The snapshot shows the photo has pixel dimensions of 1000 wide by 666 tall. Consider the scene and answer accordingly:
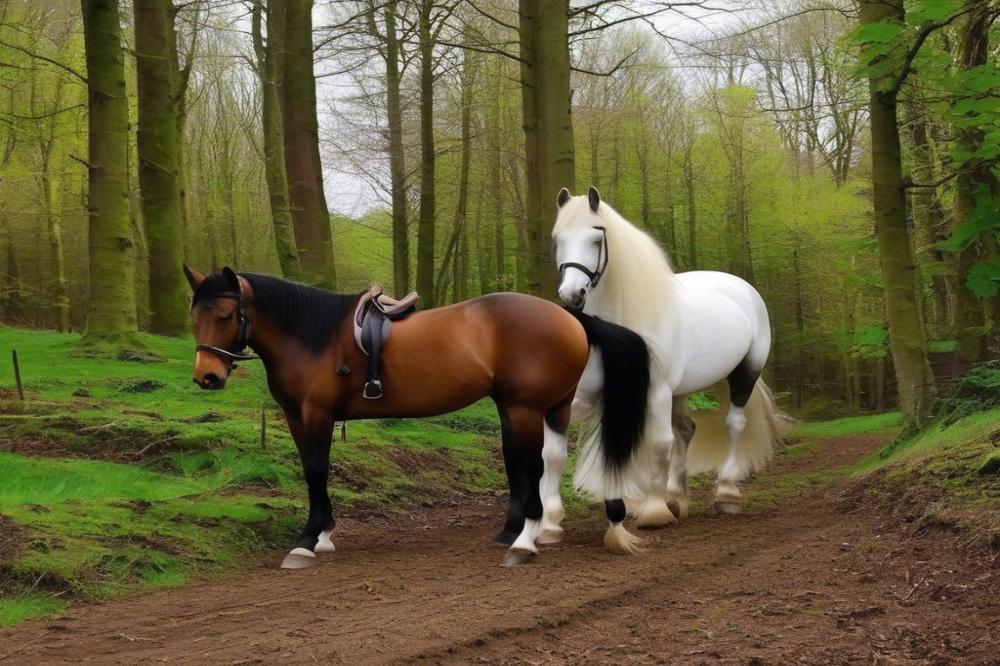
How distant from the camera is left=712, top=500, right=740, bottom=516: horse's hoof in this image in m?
6.73

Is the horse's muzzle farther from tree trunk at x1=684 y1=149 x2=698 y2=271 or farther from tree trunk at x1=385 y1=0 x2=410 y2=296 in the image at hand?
tree trunk at x1=684 y1=149 x2=698 y2=271

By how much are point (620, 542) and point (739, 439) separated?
2742mm

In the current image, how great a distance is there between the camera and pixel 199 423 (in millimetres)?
7484

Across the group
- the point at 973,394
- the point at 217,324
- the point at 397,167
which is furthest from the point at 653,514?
the point at 397,167

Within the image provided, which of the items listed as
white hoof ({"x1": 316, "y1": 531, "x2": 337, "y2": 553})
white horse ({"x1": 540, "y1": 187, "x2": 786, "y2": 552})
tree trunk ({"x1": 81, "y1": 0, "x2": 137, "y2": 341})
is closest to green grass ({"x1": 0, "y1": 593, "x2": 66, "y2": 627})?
white hoof ({"x1": 316, "y1": 531, "x2": 337, "y2": 553})

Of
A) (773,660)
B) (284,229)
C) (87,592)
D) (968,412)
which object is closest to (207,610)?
(87,592)

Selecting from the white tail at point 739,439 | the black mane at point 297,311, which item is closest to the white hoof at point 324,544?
the black mane at point 297,311

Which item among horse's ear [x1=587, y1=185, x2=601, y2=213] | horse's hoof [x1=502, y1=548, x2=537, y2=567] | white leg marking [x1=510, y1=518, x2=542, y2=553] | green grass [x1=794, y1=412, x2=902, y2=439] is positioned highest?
horse's ear [x1=587, y1=185, x2=601, y2=213]

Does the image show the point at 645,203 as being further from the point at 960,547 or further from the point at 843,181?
the point at 960,547

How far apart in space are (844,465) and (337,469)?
5857mm

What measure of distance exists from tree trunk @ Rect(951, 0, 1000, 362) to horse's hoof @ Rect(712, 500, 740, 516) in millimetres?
3421

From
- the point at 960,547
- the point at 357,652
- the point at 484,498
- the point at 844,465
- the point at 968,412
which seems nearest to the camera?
the point at 357,652

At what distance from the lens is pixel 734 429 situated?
7.43m

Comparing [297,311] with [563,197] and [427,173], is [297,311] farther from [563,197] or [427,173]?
[427,173]
